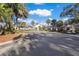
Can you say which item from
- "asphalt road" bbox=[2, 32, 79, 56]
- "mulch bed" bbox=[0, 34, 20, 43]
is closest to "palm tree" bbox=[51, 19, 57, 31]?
"asphalt road" bbox=[2, 32, 79, 56]

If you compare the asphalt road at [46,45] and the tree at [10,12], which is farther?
the tree at [10,12]

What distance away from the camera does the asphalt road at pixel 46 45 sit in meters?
3.15

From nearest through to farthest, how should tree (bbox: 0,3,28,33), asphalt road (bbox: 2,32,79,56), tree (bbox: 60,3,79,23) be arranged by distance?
1. asphalt road (bbox: 2,32,79,56)
2. tree (bbox: 60,3,79,23)
3. tree (bbox: 0,3,28,33)

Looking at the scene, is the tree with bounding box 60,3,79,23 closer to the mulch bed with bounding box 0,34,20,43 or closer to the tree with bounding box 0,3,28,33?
the tree with bounding box 0,3,28,33

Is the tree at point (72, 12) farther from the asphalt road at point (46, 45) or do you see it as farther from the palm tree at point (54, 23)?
the asphalt road at point (46, 45)

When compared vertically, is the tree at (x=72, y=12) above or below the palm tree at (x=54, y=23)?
above

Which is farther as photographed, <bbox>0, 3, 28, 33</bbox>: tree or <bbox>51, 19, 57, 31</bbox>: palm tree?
<bbox>0, 3, 28, 33</bbox>: tree

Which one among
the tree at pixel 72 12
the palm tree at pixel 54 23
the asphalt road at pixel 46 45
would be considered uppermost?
the tree at pixel 72 12

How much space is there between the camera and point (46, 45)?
329 cm

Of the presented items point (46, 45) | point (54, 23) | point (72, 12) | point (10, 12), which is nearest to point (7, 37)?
point (10, 12)

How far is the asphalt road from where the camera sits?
315cm

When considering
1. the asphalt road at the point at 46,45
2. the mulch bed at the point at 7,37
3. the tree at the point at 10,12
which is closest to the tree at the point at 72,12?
the asphalt road at the point at 46,45

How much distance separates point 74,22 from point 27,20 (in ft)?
2.57

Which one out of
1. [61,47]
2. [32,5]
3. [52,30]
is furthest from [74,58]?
[32,5]
